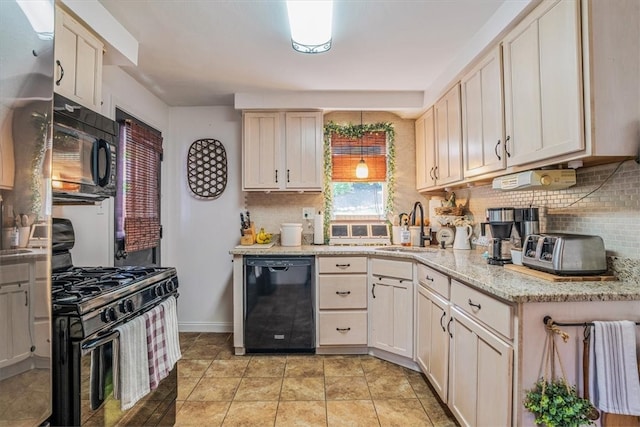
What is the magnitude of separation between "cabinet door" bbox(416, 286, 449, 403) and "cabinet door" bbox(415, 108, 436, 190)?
1.22 m

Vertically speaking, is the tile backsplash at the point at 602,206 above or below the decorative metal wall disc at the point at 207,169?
below

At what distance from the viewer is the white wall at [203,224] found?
360cm

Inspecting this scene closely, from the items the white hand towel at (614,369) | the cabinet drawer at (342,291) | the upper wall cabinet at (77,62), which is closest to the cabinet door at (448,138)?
the cabinet drawer at (342,291)

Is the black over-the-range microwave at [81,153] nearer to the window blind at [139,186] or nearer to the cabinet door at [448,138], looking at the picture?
the window blind at [139,186]

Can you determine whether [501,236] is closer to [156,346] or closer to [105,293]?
[156,346]

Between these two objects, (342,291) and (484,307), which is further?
(342,291)

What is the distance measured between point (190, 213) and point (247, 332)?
5.00 ft

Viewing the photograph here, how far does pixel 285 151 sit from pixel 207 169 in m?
0.98

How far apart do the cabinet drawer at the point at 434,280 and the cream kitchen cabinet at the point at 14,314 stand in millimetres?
1950

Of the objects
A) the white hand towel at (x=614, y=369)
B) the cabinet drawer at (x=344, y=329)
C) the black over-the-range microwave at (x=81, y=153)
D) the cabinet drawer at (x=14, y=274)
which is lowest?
the cabinet drawer at (x=344, y=329)

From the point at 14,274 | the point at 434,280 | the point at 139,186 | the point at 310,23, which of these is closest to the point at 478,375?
the point at 434,280

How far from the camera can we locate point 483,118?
2182mm

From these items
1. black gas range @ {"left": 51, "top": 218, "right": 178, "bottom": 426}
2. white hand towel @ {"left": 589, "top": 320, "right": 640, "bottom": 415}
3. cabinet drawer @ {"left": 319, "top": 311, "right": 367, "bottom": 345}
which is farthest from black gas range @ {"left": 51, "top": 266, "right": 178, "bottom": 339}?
white hand towel @ {"left": 589, "top": 320, "right": 640, "bottom": 415}

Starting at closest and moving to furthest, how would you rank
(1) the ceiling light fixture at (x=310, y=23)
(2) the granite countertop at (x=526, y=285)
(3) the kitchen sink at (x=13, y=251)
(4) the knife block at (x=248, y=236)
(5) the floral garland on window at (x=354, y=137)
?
1. (3) the kitchen sink at (x=13, y=251)
2. (2) the granite countertop at (x=526, y=285)
3. (1) the ceiling light fixture at (x=310, y=23)
4. (4) the knife block at (x=248, y=236)
5. (5) the floral garland on window at (x=354, y=137)
